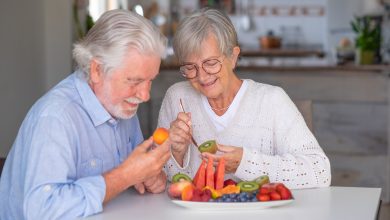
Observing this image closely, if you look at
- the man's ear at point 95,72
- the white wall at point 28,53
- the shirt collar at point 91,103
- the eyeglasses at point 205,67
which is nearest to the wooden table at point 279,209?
the shirt collar at point 91,103

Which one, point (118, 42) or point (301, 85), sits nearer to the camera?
point (118, 42)

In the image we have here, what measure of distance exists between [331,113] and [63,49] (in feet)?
5.85

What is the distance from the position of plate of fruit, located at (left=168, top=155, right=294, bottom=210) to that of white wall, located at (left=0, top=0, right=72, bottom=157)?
2.14 meters

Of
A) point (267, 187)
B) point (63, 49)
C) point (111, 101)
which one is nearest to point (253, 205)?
point (267, 187)

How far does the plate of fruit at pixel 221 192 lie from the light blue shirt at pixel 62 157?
0.75 ft

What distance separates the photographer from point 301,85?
4941mm

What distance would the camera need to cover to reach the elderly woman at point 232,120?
2254mm

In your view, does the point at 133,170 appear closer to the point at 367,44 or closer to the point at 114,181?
the point at 114,181

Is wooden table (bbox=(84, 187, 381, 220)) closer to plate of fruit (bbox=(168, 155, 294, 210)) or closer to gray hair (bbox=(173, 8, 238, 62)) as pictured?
plate of fruit (bbox=(168, 155, 294, 210))

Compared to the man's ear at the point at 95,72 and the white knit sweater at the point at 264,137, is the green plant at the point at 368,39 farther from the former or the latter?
the man's ear at the point at 95,72

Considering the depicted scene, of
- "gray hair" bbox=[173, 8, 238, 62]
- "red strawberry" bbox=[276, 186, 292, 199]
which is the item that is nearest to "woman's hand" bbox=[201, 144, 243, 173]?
"red strawberry" bbox=[276, 186, 292, 199]

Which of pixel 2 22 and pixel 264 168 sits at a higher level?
pixel 2 22

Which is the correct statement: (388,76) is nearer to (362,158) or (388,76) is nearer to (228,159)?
(362,158)

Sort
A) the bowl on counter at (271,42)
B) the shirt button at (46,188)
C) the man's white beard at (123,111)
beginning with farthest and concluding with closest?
the bowl on counter at (271,42), the man's white beard at (123,111), the shirt button at (46,188)
